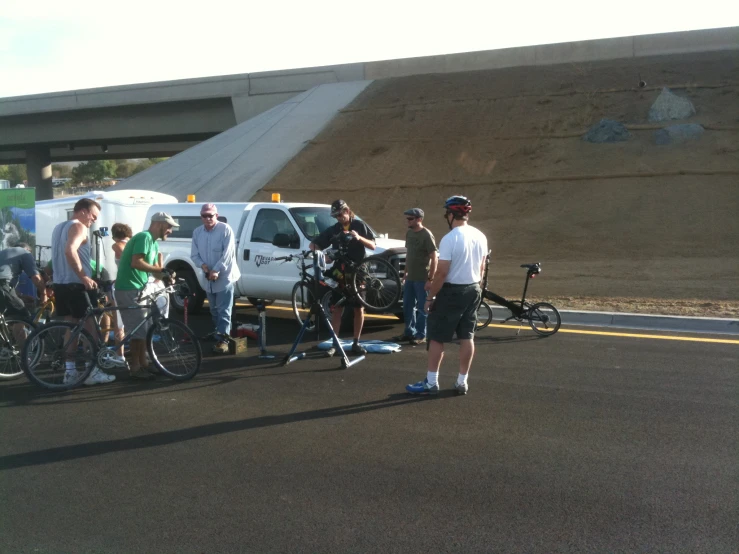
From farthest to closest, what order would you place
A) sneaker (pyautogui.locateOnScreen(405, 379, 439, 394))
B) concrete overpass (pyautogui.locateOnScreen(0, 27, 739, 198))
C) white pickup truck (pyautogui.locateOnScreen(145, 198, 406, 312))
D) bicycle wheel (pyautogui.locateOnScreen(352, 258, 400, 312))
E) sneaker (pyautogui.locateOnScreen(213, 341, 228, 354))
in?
concrete overpass (pyautogui.locateOnScreen(0, 27, 739, 198))
white pickup truck (pyautogui.locateOnScreen(145, 198, 406, 312))
sneaker (pyautogui.locateOnScreen(213, 341, 228, 354))
bicycle wheel (pyautogui.locateOnScreen(352, 258, 400, 312))
sneaker (pyautogui.locateOnScreen(405, 379, 439, 394))

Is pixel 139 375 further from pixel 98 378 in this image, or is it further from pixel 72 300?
pixel 72 300

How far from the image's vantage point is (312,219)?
40.7 feet

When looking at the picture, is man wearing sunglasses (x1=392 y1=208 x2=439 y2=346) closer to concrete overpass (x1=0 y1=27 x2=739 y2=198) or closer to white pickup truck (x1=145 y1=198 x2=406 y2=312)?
white pickup truck (x1=145 y1=198 x2=406 y2=312)

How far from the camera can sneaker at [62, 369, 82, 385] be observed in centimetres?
779

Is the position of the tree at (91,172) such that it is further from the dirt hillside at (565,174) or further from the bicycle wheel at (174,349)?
the bicycle wheel at (174,349)

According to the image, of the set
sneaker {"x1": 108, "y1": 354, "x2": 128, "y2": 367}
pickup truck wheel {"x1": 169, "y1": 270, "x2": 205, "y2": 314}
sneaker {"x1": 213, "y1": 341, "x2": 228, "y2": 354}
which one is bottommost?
sneaker {"x1": 213, "y1": 341, "x2": 228, "y2": 354}

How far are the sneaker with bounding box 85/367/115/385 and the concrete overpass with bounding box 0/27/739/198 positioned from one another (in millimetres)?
40468

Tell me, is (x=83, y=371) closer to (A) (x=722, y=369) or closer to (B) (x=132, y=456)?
(B) (x=132, y=456)

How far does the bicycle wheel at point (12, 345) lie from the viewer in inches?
328

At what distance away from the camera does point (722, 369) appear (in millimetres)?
8078

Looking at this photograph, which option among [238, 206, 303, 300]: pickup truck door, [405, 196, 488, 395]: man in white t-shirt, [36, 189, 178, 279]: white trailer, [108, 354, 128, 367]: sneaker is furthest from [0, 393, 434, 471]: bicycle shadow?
[36, 189, 178, 279]: white trailer

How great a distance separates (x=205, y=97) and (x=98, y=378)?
44.3 metres

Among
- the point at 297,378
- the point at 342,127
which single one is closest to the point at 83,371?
the point at 297,378

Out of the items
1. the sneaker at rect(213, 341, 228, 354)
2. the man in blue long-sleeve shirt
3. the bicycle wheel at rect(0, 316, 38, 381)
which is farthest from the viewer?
the sneaker at rect(213, 341, 228, 354)
